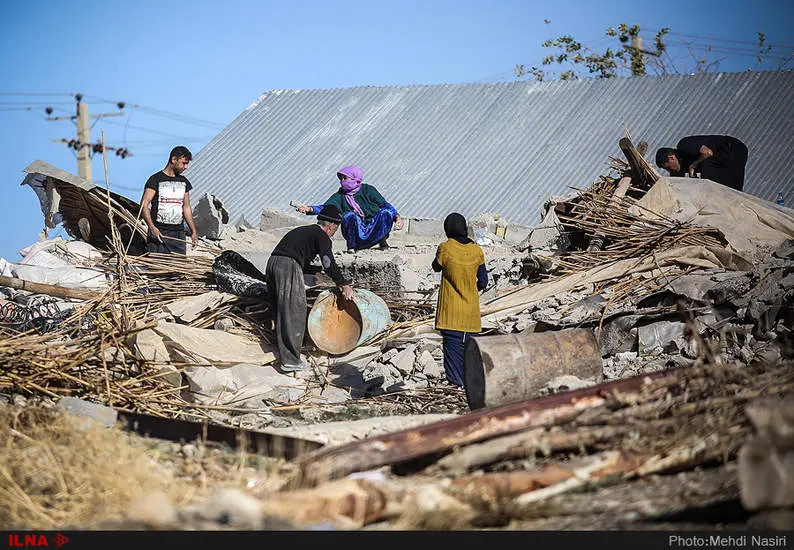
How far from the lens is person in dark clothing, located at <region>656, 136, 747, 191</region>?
10102 mm

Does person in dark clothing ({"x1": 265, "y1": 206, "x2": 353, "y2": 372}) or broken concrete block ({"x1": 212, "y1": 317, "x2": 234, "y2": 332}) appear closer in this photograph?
person in dark clothing ({"x1": 265, "y1": 206, "x2": 353, "y2": 372})

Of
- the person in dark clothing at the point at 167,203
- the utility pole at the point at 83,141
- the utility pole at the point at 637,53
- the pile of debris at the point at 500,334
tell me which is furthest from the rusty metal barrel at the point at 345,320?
the utility pole at the point at 83,141

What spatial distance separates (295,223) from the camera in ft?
42.3

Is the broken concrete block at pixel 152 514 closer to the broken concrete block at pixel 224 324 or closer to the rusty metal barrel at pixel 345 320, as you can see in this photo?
the rusty metal barrel at pixel 345 320

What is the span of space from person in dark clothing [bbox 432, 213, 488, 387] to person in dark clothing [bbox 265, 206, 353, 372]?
136cm

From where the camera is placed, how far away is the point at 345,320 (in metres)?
8.63

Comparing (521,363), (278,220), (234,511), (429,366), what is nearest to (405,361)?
(429,366)

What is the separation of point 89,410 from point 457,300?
2.96 metres

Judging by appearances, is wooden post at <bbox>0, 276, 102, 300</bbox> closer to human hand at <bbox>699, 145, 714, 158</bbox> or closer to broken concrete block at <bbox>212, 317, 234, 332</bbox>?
broken concrete block at <bbox>212, 317, 234, 332</bbox>

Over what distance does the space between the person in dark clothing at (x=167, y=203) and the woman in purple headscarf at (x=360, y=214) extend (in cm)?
221

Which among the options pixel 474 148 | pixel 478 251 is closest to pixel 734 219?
pixel 478 251

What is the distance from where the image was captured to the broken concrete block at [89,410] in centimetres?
521

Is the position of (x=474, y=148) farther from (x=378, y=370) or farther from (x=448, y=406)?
(x=448, y=406)

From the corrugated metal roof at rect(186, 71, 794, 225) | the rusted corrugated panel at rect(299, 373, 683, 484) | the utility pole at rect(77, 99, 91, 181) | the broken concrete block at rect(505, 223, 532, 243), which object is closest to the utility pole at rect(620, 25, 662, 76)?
the corrugated metal roof at rect(186, 71, 794, 225)
